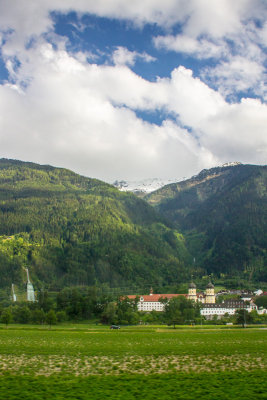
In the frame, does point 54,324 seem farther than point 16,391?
Yes

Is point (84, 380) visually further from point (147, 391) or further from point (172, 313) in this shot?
point (172, 313)

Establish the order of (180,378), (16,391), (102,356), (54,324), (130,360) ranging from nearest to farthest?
(16,391), (180,378), (130,360), (102,356), (54,324)

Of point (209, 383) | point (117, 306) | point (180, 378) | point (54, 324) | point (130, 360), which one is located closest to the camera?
point (209, 383)

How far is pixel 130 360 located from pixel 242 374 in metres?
11.8

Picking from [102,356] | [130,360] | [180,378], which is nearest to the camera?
[180,378]

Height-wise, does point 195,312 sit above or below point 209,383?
below

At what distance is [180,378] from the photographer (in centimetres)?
2864

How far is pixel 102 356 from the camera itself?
41.0 m

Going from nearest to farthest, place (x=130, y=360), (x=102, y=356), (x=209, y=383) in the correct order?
(x=209, y=383)
(x=130, y=360)
(x=102, y=356)

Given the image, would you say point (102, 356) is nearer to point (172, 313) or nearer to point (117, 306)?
point (172, 313)

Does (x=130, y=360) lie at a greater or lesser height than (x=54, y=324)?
greater

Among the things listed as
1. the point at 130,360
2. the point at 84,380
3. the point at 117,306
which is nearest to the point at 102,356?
the point at 130,360

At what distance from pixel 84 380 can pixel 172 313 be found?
376 feet

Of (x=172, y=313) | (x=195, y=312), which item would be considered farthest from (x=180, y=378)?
(x=195, y=312)
